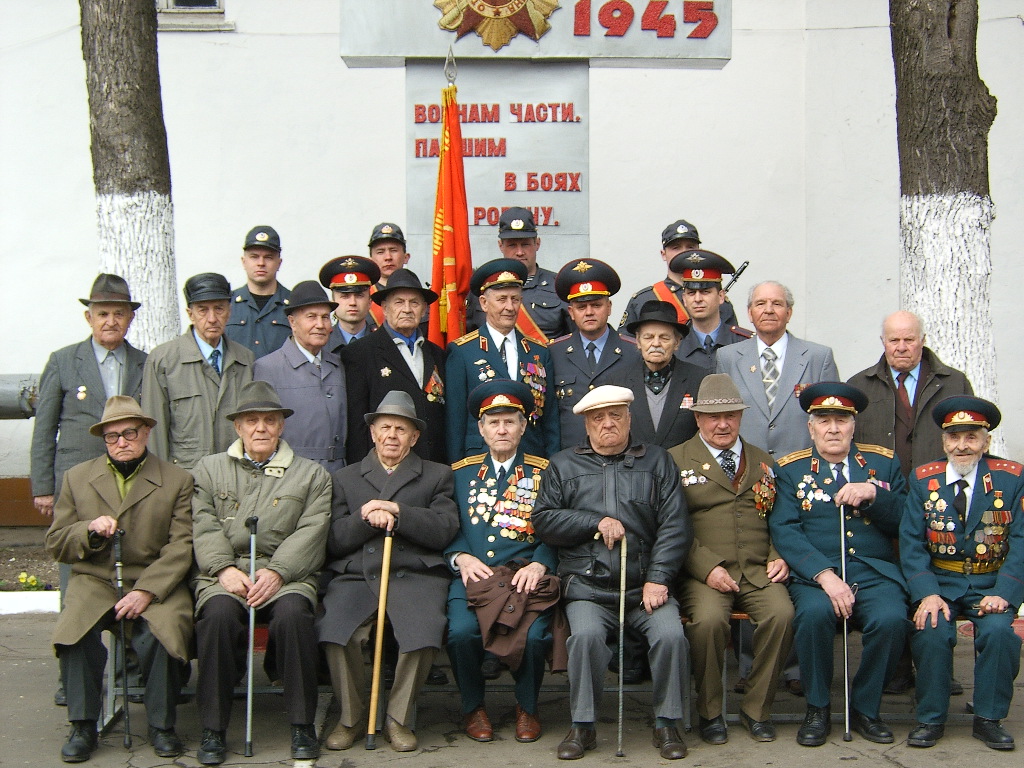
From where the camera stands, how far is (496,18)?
7.73 m

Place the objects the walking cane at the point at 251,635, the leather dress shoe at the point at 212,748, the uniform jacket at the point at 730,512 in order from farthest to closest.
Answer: the uniform jacket at the point at 730,512, the walking cane at the point at 251,635, the leather dress shoe at the point at 212,748

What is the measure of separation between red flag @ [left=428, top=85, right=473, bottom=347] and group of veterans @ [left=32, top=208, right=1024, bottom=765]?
1.04 meters

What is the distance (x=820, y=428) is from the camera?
17.9 ft

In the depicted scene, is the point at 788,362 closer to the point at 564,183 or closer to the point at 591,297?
the point at 591,297

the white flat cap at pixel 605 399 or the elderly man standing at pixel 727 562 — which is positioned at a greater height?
the white flat cap at pixel 605 399

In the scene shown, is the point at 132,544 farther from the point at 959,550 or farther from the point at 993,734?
the point at 993,734

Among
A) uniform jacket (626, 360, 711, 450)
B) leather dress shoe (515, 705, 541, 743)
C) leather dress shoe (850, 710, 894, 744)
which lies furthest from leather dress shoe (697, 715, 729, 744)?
uniform jacket (626, 360, 711, 450)

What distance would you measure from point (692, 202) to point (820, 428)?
4.39m

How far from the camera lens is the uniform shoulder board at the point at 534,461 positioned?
18.3ft

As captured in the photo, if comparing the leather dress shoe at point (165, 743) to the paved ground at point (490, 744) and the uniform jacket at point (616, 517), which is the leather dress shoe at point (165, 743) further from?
the uniform jacket at point (616, 517)

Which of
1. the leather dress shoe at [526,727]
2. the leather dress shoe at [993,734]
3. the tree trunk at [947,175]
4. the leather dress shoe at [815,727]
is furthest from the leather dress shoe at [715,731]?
the tree trunk at [947,175]

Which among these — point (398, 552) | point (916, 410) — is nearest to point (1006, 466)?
point (916, 410)

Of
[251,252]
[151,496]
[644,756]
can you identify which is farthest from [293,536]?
[251,252]

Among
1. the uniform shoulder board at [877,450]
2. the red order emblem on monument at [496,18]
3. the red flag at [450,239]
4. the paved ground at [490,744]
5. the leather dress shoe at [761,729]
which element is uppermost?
the red order emblem on monument at [496,18]
